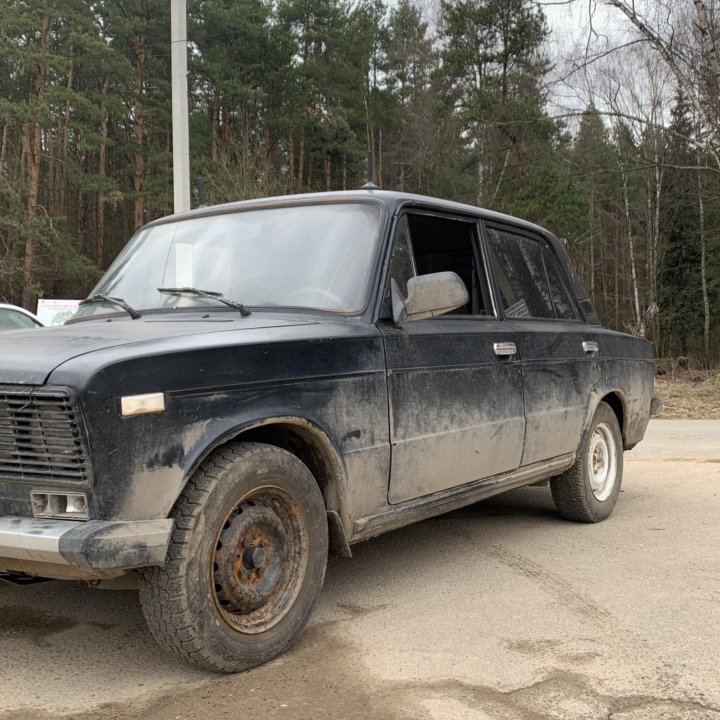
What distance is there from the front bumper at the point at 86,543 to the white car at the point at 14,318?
8748 mm

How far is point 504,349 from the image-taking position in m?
4.59

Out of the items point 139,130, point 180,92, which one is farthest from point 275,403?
point 139,130

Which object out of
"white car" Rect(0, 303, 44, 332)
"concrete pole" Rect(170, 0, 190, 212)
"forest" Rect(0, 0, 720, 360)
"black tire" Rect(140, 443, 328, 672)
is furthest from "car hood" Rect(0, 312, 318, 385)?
"forest" Rect(0, 0, 720, 360)

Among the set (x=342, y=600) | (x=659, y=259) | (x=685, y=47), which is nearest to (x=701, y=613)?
(x=342, y=600)

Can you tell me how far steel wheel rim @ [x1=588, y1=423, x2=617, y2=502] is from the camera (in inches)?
228

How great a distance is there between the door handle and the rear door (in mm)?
109

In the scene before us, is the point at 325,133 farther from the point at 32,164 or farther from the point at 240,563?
the point at 240,563

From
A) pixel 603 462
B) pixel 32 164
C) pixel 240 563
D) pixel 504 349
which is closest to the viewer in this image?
pixel 240 563

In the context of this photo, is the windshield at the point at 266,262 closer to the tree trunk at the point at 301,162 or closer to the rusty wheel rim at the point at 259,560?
the rusty wheel rim at the point at 259,560

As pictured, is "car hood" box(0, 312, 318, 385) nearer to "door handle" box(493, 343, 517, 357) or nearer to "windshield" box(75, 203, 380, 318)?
"windshield" box(75, 203, 380, 318)

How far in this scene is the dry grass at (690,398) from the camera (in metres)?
13.9

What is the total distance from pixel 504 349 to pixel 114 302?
2098 millimetres

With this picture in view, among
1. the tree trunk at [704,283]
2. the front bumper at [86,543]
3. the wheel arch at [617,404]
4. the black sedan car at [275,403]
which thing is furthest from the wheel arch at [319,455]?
the tree trunk at [704,283]

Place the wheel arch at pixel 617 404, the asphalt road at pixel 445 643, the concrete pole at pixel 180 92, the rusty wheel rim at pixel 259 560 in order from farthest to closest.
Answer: the concrete pole at pixel 180 92 < the wheel arch at pixel 617 404 < the rusty wheel rim at pixel 259 560 < the asphalt road at pixel 445 643
